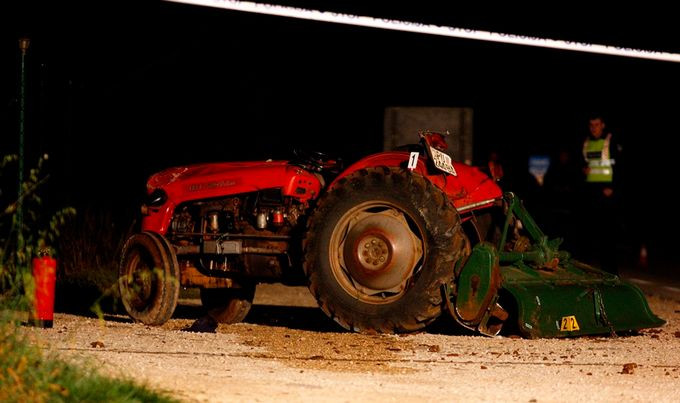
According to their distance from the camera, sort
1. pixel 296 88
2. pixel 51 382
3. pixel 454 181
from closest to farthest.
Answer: pixel 51 382 < pixel 454 181 < pixel 296 88

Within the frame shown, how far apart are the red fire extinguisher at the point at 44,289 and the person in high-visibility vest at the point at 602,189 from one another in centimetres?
643

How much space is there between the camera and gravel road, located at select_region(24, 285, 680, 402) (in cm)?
778

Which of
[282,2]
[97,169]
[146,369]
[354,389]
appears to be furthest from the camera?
[97,169]

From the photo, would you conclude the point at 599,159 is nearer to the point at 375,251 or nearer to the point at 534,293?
the point at 534,293

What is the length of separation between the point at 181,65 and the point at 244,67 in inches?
53.6

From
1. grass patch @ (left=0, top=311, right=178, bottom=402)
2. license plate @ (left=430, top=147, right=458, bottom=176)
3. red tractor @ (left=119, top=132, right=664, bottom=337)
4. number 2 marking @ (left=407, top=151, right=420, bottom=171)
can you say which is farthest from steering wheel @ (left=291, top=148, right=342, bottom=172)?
grass patch @ (left=0, top=311, right=178, bottom=402)

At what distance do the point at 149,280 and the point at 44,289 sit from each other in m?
1.27

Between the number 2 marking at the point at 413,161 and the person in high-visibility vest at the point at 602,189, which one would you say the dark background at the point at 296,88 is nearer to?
the person in high-visibility vest at the point at 602,189

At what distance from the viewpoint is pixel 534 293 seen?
10.7m

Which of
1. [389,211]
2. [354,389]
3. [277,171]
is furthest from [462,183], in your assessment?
[354,389]

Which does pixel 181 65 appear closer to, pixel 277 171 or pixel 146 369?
pixel 277 171

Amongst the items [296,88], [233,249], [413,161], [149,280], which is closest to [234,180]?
[233,249]

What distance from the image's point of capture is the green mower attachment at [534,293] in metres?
10.6

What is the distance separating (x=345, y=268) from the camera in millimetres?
11117
